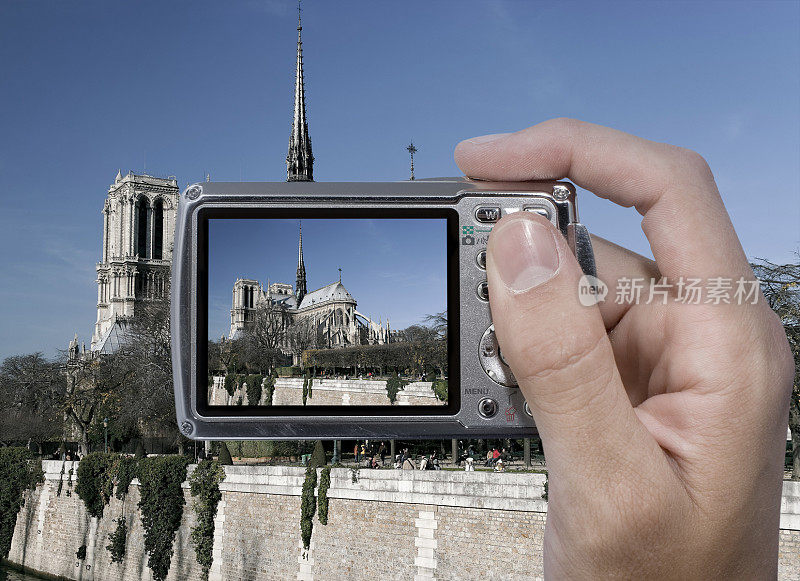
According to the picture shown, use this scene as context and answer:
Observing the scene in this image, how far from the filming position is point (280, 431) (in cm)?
260

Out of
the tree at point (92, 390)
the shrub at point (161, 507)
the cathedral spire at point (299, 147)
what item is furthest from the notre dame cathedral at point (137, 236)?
the shrub at point (161, 507)

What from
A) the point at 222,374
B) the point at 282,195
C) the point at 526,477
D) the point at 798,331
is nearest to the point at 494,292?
the point at 282,195

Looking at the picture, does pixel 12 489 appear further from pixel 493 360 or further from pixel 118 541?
pixel 493 360

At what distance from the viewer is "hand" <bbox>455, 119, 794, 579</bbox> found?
2.03m

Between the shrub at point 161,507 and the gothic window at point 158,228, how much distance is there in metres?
65.3

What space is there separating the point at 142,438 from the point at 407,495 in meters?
23.5

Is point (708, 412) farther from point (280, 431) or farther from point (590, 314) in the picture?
point (280, 431)

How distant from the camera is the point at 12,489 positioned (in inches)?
1192

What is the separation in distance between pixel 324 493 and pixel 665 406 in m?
18.1

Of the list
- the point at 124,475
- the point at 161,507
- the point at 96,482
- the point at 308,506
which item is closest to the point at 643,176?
the point at 308,506

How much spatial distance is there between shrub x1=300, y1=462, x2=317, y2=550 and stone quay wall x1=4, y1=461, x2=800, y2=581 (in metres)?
0.21

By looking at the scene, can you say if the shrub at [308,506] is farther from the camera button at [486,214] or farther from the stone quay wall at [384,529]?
the camera button at [486,214]

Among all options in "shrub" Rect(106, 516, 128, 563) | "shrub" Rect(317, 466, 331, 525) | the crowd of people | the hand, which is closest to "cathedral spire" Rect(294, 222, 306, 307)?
the hand

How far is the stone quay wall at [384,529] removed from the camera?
1606cm
